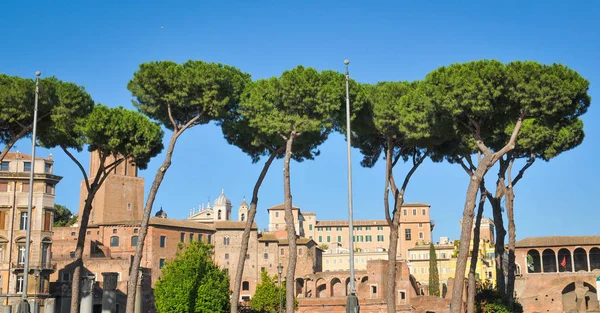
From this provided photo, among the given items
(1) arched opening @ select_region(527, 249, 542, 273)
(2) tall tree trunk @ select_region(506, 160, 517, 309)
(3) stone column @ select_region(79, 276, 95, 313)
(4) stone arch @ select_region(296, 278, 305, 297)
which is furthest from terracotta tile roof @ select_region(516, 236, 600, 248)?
(3) stone column @ select_region(79, 276, 95, 313)

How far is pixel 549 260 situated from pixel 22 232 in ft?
144

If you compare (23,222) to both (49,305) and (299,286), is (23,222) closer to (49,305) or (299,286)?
(49,305)

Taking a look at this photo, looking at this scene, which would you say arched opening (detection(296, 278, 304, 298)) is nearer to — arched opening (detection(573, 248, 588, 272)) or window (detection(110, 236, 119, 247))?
window (detection(110, 236, 119, 247))

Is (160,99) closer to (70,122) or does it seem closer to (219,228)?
(70,122)

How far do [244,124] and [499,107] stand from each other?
10663mm

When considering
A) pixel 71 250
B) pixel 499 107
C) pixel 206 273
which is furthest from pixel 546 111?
pixel 71 250

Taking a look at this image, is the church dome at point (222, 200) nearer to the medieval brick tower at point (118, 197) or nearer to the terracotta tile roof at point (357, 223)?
the terracotta tile roof at point (357, 223)

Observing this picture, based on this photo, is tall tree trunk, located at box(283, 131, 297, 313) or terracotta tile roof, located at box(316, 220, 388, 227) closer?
tall tree trunk, located at box(283, 131, 297, 313)

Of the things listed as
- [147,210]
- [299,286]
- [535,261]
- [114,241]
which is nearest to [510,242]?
[147,210]

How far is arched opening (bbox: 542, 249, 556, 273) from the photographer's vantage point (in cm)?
6380

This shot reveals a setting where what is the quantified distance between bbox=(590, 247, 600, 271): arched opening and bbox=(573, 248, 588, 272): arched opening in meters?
0.50

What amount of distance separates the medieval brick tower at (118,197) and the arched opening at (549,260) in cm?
4197

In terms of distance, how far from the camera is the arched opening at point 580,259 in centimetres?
6269

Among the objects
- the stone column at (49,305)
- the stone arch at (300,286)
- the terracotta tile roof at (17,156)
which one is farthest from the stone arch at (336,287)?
the terracotta tile roof at (17,156)
